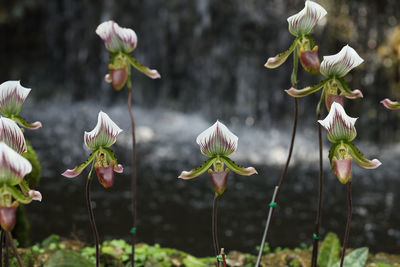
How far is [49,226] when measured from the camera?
4.62m

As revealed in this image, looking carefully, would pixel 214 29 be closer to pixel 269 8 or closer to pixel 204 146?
pixel 269 8

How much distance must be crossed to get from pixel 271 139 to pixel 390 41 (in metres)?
2.66

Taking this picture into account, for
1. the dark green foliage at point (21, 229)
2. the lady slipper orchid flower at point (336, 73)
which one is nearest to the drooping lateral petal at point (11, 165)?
the lady slipper orchid flower at point (336, 73)

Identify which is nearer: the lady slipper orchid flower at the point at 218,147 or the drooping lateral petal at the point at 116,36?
the lady slipper orchid flower at the point at 218,147

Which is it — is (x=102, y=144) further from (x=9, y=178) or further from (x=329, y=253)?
(x=329, y=253)

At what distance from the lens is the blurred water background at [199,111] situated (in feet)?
16.1

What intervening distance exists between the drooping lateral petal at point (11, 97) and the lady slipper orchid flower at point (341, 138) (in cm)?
96

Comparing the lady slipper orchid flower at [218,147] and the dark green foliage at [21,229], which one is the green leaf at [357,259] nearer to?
the lady slipper orchid flower at [218,147]

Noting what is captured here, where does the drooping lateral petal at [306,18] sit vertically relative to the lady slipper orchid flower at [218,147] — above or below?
above

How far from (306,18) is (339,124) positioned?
0.39 m

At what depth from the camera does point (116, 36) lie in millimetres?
1693

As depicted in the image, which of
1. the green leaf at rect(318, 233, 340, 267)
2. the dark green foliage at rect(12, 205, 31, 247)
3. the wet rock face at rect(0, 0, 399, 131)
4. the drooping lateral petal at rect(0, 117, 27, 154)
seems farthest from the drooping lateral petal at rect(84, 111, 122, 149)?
the wet rock face at rect(0, 0, 399, 131)

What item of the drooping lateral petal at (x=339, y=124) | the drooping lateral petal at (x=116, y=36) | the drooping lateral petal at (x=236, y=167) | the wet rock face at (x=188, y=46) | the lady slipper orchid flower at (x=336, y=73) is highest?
the wet rock face at (x=188, y=46)

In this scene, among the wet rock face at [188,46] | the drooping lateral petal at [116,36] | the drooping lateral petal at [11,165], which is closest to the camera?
the drooping lateral petal at [11,165]
